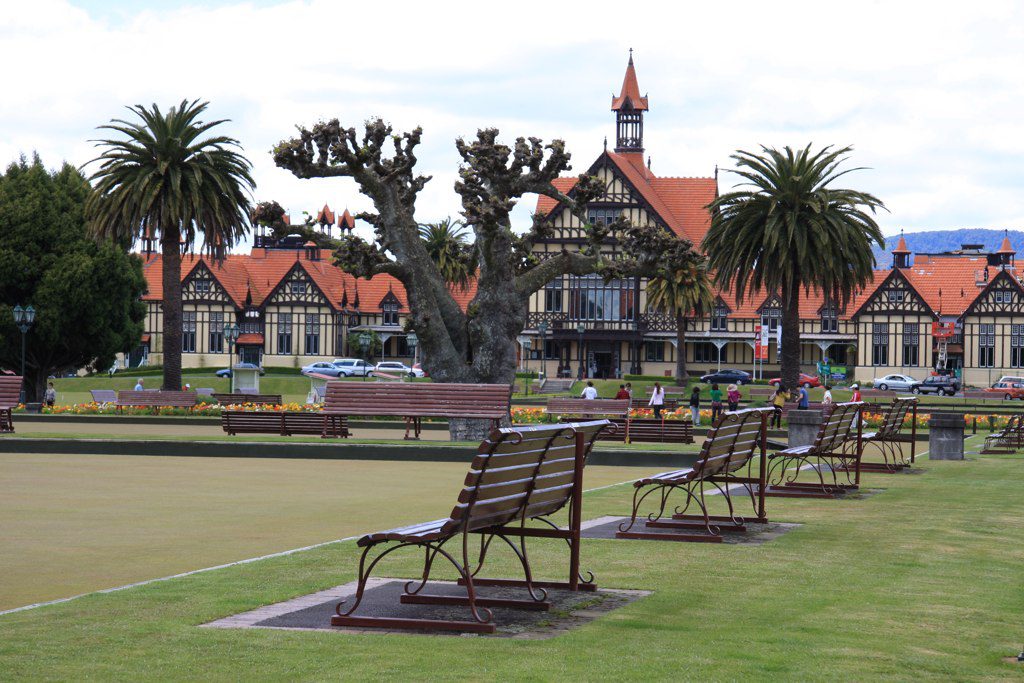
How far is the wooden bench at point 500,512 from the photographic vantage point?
6645mm

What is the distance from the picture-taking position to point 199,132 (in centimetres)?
4419

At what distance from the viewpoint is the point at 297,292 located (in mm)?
95938

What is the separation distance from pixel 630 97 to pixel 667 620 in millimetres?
92045

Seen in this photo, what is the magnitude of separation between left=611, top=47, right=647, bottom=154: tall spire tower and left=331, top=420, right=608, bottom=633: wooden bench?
89.9m

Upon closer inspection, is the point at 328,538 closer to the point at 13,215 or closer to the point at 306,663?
the point at 306,663

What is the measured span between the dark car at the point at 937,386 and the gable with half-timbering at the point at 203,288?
4709cm

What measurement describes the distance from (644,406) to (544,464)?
35.3 metres

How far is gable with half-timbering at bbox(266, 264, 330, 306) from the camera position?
95.3 meters

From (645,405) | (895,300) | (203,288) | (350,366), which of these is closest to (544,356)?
(350,366)

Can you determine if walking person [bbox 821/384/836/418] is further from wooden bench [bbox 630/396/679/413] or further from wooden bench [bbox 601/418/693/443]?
wooden bench [bbox 630/396/679/413]

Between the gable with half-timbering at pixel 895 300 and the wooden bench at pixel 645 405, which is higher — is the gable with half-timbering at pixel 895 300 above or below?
above

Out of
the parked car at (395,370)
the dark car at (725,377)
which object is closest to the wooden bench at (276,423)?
the parked car at (395,370)

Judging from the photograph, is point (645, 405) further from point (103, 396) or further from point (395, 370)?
point (395, 370)

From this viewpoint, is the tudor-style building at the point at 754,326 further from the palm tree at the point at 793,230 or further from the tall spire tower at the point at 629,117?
the palm tree at the point at 793,230
